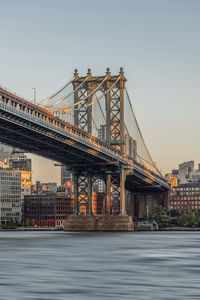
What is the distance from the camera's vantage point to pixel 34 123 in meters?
78.9

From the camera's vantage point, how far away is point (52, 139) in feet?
293

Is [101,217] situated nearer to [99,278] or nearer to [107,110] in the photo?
[107,110]

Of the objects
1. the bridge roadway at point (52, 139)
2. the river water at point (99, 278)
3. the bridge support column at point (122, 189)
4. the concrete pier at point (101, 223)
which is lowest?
the river water at point (99, 278)

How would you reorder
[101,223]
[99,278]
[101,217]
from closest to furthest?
[99,278]
[101,223]
[101,217]

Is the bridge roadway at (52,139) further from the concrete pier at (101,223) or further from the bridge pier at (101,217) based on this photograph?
the concrete pier at (101,223)

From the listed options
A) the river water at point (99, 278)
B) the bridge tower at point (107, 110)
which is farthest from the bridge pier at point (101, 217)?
the river water at point (99, 278)

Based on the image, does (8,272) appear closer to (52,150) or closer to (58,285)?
(58,285)

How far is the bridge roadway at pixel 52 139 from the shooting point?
7450 centimetres

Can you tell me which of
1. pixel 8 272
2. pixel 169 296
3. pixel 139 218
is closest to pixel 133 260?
pixel 8 272

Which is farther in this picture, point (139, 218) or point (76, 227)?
point (139, 218)

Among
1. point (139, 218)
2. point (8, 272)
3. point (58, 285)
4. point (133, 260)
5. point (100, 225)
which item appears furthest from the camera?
point (139, 218)

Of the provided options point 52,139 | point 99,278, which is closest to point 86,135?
point 52,139

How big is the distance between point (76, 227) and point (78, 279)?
303 feet

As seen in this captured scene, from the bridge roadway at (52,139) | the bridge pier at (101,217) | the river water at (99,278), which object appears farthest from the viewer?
the bridge pier at (101,217)
